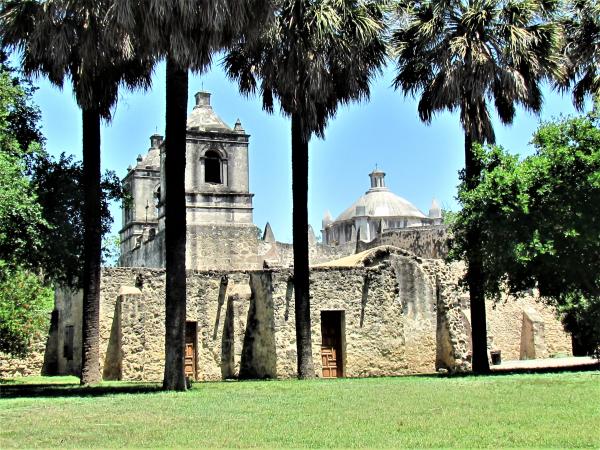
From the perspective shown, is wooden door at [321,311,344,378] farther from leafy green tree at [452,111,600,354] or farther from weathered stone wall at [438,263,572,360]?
weathered stone wall at [438,263,572,360]

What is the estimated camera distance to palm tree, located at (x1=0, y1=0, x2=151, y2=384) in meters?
14.6

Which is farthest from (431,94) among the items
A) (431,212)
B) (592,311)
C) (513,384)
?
(431,212)

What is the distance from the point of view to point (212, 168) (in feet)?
150

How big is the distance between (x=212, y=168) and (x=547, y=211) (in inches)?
1192

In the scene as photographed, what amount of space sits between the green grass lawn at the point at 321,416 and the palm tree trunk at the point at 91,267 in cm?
136

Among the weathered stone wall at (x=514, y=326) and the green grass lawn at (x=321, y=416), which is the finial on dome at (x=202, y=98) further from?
the green grass lawn at (x=321, y=416)

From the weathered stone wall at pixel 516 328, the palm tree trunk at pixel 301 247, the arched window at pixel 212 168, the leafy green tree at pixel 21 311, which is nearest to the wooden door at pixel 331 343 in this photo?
the palm tree trunk at pixel 301 247

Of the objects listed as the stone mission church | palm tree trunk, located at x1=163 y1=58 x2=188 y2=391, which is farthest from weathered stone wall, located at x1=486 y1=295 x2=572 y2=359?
palm tree trunk, located at x1=163 y1=58 x2=188 y2=391

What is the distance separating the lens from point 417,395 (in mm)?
13445

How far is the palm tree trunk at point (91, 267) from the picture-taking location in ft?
56.4

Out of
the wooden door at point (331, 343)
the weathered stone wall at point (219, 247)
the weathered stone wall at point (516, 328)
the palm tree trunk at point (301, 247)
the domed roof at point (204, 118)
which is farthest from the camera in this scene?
the domed roof at point (204, 118)

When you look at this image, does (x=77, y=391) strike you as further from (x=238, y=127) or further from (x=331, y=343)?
(x=238, y=127)

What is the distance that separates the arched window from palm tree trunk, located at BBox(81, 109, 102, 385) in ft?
91.1

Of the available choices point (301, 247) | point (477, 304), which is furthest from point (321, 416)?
point (477, 304)
